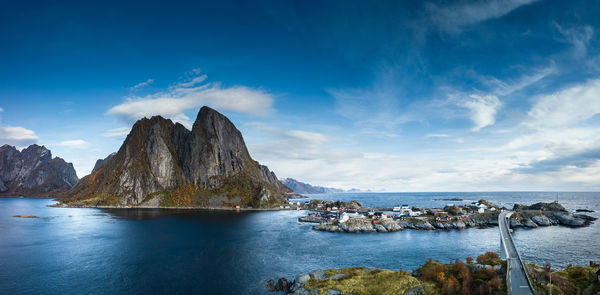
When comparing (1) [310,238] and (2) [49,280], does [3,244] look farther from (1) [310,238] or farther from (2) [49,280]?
(1) [310,238]

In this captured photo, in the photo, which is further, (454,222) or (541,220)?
(541,220)

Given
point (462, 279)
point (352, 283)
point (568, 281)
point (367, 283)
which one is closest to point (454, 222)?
point (568, 281)

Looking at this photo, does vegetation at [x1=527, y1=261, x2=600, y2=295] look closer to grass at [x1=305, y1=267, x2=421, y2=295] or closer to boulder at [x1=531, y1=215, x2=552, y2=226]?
grass at [x1=305, y1=267, x2=421, y2=295]

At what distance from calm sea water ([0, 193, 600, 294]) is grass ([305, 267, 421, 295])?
10697 mm

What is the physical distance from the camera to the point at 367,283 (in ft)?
124

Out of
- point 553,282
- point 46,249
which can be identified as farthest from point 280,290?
point 46,249

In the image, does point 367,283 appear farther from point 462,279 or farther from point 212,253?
point 212,253

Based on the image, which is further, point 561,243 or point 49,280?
point 561,243

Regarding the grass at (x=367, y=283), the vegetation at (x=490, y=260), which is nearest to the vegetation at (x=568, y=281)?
the vegetation at (x=490, y=260)

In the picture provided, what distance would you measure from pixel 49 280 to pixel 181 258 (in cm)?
2213

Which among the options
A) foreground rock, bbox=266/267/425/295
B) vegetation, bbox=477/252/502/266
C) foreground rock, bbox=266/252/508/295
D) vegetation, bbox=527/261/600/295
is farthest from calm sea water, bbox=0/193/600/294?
vegetation, bbox=527/261/600/295

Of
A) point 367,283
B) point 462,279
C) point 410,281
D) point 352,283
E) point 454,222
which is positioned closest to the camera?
point 462,279

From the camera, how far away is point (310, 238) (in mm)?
85188

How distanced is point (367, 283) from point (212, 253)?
42.5 m
